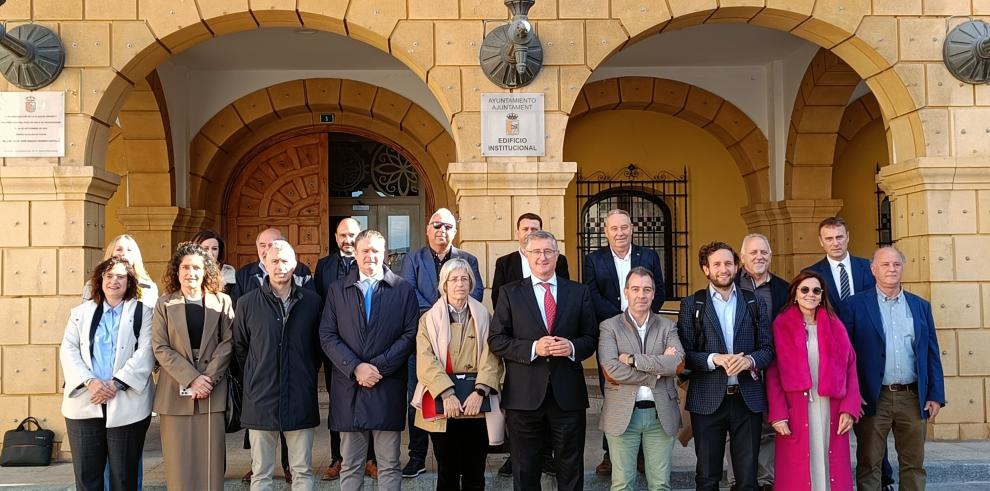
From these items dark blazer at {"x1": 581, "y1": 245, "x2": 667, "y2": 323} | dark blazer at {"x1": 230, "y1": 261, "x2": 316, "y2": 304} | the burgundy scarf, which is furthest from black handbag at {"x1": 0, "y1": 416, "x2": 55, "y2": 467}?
the burgundy scarf

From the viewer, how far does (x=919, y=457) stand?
4.86 metres

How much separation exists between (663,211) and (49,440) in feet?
21.7

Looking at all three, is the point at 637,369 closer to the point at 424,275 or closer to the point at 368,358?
the point at 368,358

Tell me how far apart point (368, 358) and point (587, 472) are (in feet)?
6.10

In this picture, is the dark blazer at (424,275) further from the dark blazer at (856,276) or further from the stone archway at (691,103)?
the stone archway at (691,103)

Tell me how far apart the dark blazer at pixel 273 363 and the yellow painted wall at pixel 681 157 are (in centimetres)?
574

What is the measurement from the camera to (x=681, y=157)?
32.7 feet

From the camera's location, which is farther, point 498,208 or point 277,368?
point 498,208

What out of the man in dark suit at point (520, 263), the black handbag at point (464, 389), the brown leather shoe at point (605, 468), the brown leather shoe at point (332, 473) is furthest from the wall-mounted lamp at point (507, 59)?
the brown leather shoe at point (332, 473)

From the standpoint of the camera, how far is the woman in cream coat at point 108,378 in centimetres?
445

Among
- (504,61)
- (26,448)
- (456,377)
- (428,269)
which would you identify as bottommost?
(26,448)

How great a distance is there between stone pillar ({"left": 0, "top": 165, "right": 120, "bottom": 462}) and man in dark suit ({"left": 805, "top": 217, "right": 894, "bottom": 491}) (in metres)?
4.88

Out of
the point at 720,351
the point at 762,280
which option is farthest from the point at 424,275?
the point at 762,280

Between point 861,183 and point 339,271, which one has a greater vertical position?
point 861,183
